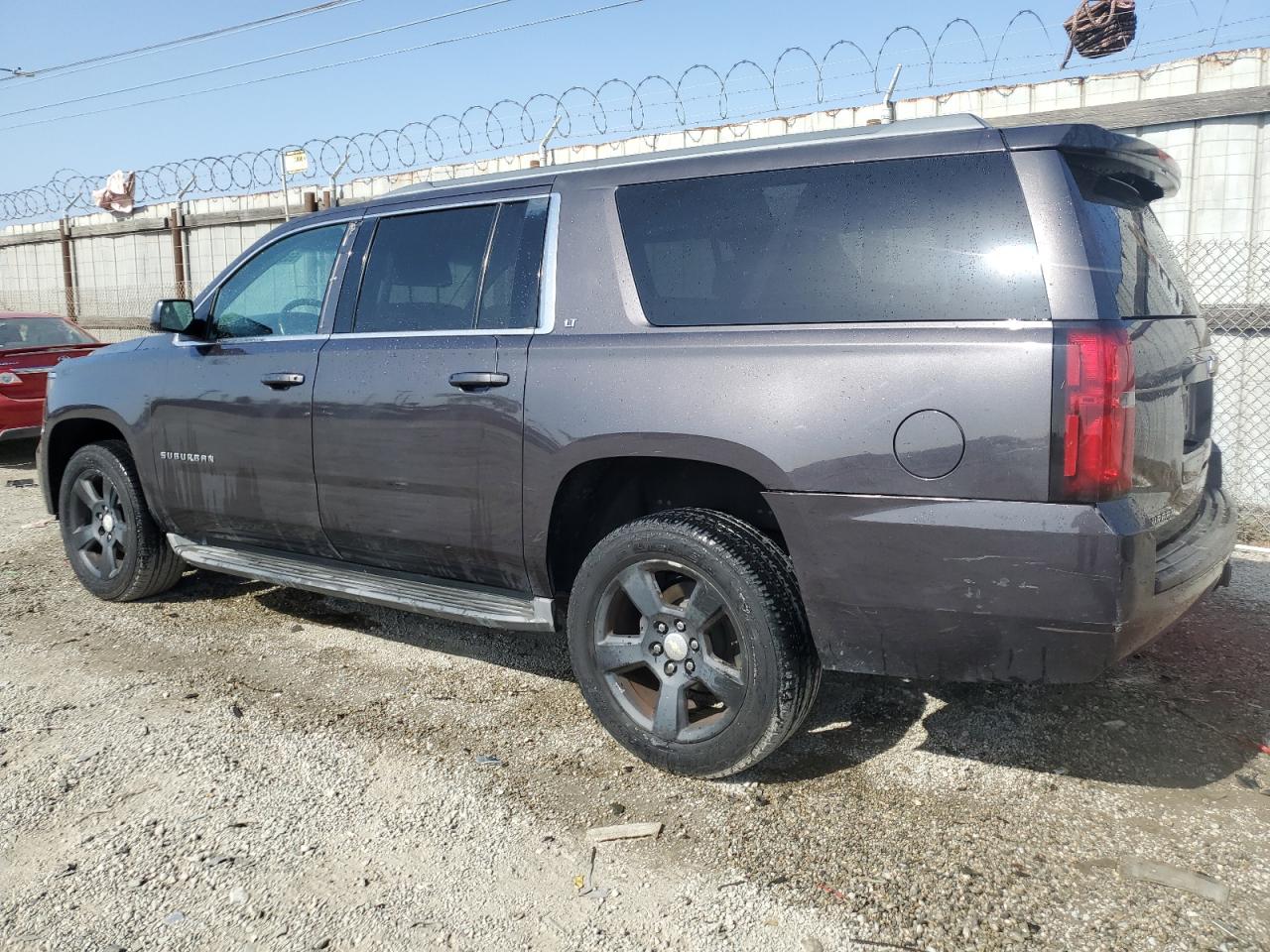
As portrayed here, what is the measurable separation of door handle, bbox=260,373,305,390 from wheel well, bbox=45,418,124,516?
151 centimetres

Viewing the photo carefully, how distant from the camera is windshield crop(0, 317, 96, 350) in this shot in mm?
9375

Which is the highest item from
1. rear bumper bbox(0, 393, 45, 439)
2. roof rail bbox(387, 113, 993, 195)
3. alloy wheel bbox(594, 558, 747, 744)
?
roof rail bbox(387, 113, 993, 195)

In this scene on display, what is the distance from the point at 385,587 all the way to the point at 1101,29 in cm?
615

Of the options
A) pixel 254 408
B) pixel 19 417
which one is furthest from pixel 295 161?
pixel 254 408

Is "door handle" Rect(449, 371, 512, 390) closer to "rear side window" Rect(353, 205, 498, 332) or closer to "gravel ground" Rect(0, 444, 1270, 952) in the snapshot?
"rear side window" Rect(353, 205, 498, 332)

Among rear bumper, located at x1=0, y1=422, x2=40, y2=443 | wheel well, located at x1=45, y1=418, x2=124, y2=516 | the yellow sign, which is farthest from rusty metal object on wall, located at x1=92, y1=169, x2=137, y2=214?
wheel well, located at x1=45, y1=418, x2=124, y2=516

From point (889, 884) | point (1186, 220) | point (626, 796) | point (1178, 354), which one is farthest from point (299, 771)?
point (1186, 220)

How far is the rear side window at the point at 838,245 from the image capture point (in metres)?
2.59

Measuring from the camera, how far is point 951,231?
2.65 m

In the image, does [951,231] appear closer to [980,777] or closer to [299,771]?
[980,777]

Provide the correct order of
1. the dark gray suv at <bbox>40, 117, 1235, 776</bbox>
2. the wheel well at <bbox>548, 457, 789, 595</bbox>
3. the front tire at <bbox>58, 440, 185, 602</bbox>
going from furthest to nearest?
the front tire at <bbox>58, 440, 185, 602</bbox> < the wheel well at <bbox>548, 457, 789, 595</bbox> < the dark gray suv at <bbox>40, 117, 1235, 776</bbox>

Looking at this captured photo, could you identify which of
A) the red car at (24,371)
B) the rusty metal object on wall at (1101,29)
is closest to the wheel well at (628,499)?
the rusty metal object on wall at (1101,29)

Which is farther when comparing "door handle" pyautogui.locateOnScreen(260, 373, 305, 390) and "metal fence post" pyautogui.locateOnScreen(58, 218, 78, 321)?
"metal fence post" pyautogui.locateOnScreen(58, 218, 78, 321)

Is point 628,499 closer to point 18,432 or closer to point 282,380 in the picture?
point 282,380
